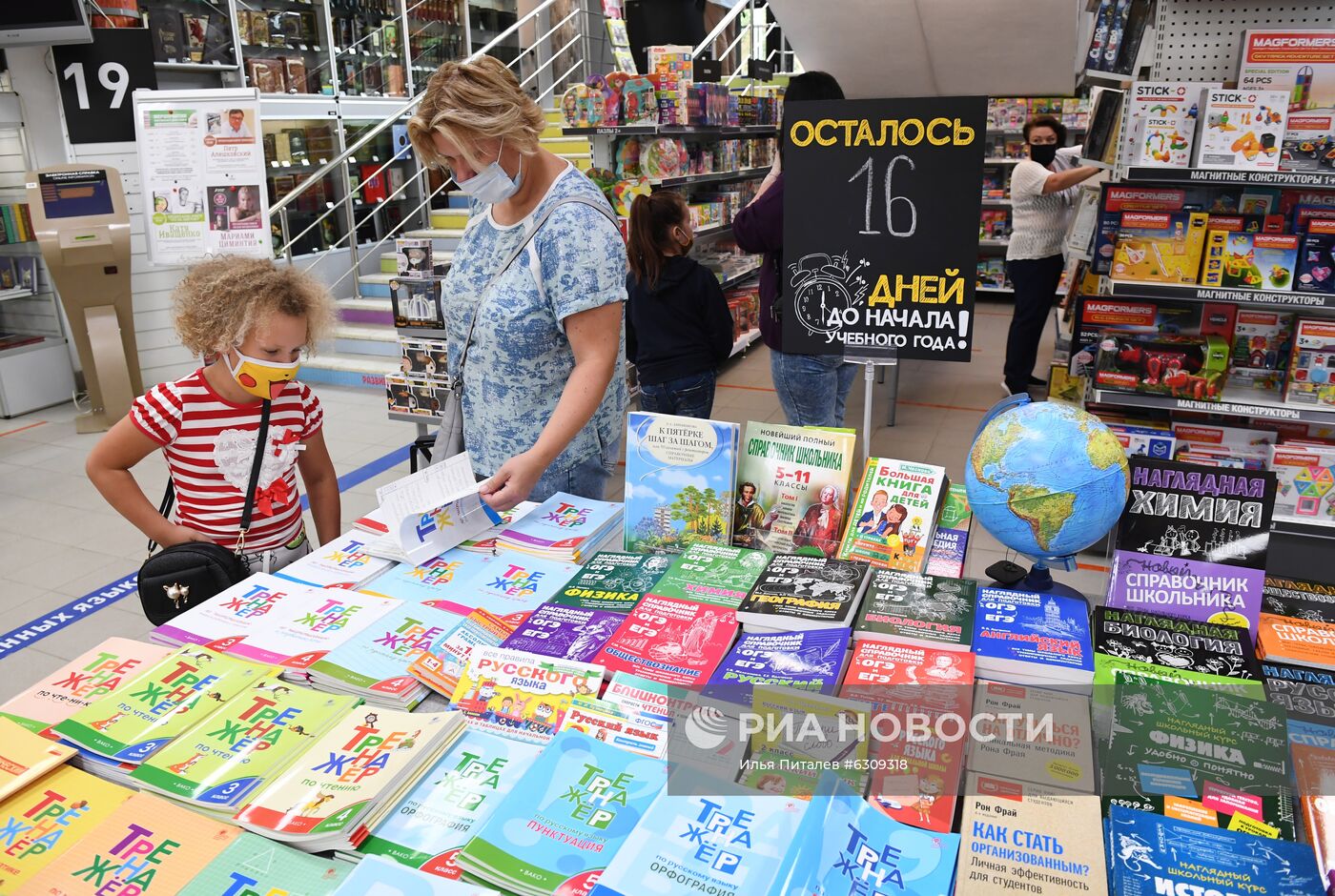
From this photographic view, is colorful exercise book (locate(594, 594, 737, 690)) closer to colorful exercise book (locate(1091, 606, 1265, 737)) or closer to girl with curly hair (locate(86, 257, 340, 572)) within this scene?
colorful exercise book (locate(1091, 606, 1265, 737))

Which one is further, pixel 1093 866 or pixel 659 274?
pixel 659 274

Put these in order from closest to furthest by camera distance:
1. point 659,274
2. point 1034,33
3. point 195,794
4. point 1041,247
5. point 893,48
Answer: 1. point 195,794
2. point 1034,33
3. point 893,48
4. point 659,274
5. point 1041,247

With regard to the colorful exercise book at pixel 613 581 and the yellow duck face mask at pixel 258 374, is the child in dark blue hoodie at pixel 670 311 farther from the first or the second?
the colorful exercise book at pixel 613 581

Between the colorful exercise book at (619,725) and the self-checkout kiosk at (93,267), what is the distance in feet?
20.0

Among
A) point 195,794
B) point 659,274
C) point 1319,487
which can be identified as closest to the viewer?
point 195,794

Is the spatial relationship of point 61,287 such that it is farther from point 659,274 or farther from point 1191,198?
point 1191,198

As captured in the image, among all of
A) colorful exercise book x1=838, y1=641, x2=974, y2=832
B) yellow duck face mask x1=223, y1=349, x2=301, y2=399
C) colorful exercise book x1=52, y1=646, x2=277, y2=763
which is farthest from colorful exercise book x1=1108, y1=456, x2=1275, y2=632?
yellow duck face mask x1=223, y1=349, x2=301, y2=399

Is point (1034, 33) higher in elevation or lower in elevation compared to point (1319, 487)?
higher

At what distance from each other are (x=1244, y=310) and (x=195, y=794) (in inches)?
159

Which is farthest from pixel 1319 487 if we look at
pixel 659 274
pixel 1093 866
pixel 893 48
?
pixel 1093 866

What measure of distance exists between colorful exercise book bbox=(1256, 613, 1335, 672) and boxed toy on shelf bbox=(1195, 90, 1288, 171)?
2.40 meters

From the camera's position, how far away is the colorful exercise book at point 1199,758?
1.11m

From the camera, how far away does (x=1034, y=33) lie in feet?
9.30

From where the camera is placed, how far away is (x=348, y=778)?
127cm
